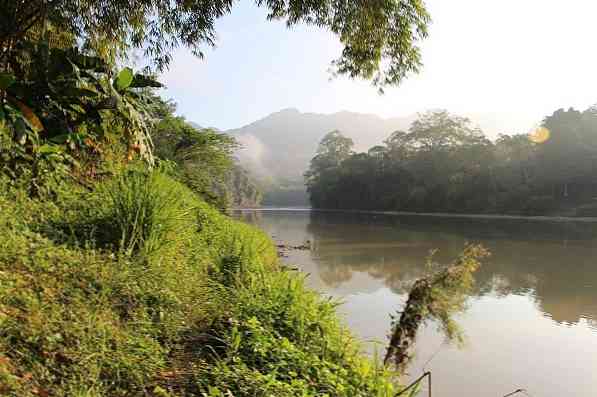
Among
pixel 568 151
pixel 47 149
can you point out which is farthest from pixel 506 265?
pixel 568 151

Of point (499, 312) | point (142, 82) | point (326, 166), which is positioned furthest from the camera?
point (326, 166)

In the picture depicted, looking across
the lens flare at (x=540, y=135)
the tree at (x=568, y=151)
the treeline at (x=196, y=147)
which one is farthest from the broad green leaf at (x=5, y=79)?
the lens flare at (x=540, y=135)

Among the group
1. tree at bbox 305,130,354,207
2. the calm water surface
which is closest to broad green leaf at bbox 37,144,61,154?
the calm water surface

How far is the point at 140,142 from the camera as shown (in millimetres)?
4812

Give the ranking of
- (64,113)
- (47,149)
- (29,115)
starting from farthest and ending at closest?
(64,113) → (29,115) → (47,149)

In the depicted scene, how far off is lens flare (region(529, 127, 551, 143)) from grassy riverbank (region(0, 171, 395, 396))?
123 feet

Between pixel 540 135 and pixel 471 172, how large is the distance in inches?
255

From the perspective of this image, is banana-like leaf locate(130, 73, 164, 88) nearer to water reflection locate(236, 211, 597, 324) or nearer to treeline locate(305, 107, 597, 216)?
water reflection locate(236, 211, 597, 324)

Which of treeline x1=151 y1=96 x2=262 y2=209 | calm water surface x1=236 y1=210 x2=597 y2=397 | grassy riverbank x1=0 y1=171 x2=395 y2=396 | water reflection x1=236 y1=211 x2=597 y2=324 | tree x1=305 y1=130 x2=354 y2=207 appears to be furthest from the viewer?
tree x1=305 y1=130 x2=354 y2=207

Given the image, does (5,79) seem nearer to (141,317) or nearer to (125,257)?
(125,257)

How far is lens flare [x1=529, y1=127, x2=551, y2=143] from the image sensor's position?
35.0 meters

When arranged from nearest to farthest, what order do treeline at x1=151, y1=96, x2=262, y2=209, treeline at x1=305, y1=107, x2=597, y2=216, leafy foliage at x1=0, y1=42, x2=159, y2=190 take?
1. leafy foliage at x1=0, y1=42, x2=159, y2=190
2. treeline at x1=151, y1=96, x2=262, y2=209
3. treeline at x1=305, y1=107, x2=597, y2=216

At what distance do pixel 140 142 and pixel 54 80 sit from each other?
1018 mm

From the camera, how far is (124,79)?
4801mm
